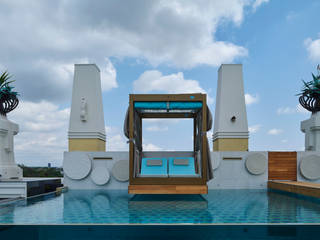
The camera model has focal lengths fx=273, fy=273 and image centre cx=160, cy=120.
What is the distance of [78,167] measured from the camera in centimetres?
1073

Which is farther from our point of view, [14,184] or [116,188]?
[116,188]

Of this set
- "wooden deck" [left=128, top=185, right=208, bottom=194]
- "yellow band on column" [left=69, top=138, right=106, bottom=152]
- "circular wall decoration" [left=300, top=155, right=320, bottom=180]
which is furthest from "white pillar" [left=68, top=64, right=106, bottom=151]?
"circular wall decoration" [left=300, top=155, right=320, bottom=180]

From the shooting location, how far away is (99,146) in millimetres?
12227

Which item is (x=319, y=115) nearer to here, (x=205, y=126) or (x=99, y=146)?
(x=205, y=126)

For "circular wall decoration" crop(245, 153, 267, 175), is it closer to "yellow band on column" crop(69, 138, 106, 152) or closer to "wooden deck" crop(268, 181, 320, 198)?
"wooden deck" crop(268, 181, 320, 198)

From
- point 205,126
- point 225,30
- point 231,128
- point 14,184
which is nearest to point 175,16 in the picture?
point 225,30

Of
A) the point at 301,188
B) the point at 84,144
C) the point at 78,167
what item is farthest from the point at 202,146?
the point at 84,144

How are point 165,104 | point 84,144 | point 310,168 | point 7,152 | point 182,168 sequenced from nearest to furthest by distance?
1. point 165,104
2. point 182,168
3. point 310,168
4. point 7,152
5. point 84,144

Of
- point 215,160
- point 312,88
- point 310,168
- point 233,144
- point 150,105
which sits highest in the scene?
point 312,88

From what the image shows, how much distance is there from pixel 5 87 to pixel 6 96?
38 centimetres

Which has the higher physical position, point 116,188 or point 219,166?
point 219,166

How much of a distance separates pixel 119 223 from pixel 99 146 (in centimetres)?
824

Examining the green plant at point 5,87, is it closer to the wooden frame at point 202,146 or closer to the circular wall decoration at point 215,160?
the wooden frame at point 202,146

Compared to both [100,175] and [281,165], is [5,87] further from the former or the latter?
[281,165]
